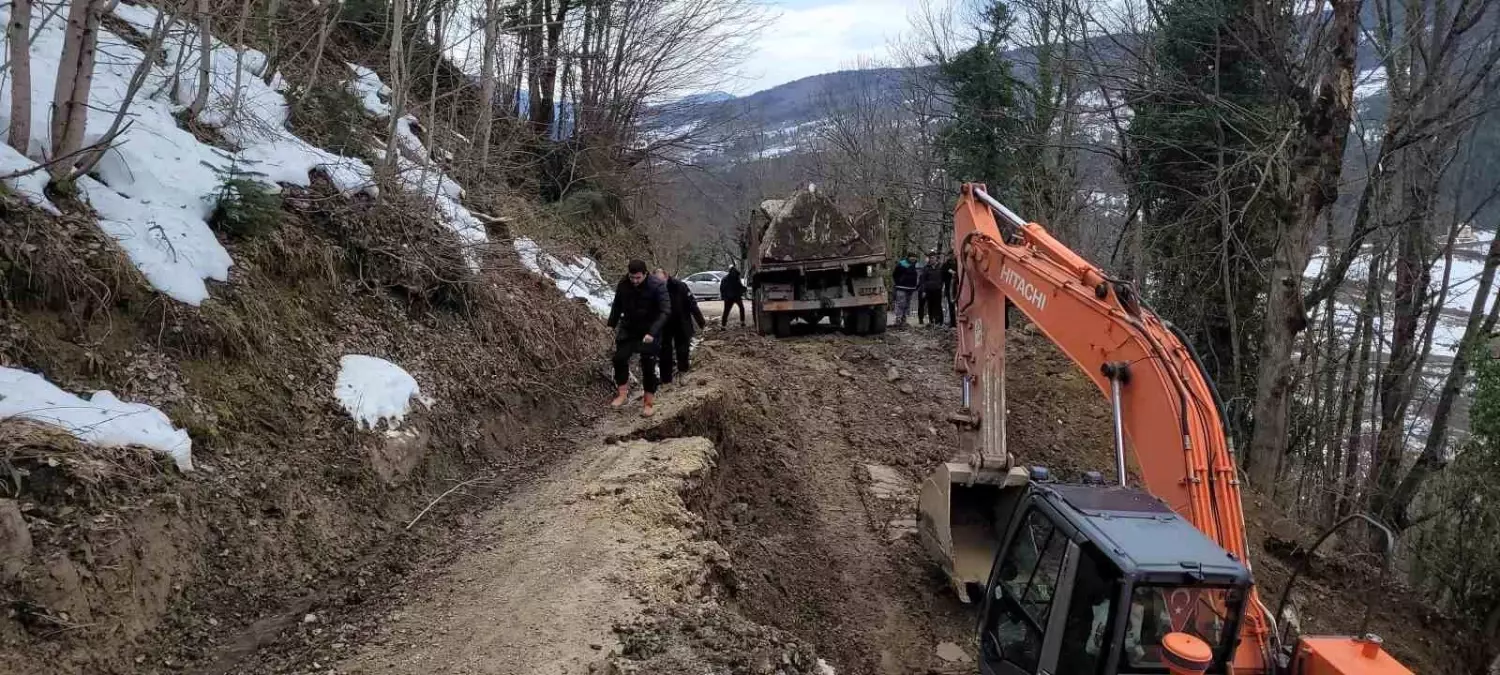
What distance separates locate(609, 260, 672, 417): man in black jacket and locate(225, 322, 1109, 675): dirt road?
55 centimetres

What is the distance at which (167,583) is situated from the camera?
439cm

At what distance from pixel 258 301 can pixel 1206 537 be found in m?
6.27

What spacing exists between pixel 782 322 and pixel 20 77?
1089 cm

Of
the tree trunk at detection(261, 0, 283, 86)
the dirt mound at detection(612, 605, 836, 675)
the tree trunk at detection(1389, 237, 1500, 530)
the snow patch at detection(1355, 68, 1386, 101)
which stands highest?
the tree trunk at detection(261, 0, 283, 86)

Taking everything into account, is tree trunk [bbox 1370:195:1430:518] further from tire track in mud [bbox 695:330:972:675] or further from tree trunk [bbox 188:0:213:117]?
tree trunk [bbox 188:0:213:117]

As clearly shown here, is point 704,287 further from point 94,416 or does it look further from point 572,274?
point 94,416

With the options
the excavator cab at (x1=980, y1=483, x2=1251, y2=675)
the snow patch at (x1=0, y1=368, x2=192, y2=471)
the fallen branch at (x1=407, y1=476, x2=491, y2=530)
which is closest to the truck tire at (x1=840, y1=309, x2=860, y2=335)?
the fallen branch at (x1=407, y1=476, x2=491, y2=530)

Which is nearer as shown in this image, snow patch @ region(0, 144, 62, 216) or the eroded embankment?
the eroded embankment

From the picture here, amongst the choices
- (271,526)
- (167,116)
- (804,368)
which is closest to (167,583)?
(271,526)

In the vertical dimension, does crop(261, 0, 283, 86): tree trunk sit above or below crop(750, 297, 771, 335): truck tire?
above

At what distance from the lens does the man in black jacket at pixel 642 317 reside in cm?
805

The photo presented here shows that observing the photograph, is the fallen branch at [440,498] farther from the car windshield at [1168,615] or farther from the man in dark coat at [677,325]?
the car windshield at [1168,615]

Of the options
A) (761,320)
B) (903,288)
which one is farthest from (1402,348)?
(761,320)

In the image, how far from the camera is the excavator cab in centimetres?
360
